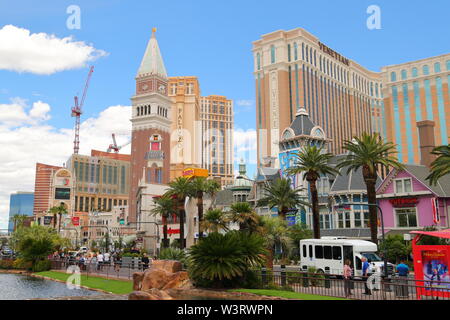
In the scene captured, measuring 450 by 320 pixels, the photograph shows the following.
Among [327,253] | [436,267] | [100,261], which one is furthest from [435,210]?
[100,261]

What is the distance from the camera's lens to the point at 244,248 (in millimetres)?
28406

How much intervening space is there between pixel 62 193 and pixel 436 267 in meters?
178

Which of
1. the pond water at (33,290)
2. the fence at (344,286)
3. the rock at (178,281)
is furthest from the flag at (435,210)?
the pond water at (33,290)

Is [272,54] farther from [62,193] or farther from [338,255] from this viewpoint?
[338,255]

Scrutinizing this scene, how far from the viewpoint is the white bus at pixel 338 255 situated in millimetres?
32156

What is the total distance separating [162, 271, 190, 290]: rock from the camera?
96.0 feet

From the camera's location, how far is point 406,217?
50.6m

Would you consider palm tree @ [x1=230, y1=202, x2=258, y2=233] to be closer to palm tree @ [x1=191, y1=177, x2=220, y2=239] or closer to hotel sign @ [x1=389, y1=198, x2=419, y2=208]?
palm tree @ [x1=191, y1=177, x2=220, y2=239]

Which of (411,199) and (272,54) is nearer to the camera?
(411,199)
